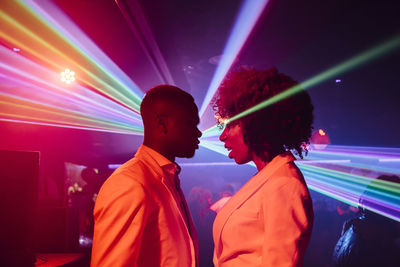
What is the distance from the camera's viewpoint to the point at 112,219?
55.1 inches

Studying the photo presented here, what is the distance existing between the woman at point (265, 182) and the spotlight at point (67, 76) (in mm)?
4531

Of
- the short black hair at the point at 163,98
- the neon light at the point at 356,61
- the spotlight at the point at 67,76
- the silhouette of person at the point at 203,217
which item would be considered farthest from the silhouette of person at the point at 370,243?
the spotlight at the point at 67,76

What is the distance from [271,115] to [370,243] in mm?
2480

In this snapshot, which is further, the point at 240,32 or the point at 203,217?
the point at 203,217

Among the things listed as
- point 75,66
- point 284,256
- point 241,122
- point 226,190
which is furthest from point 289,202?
point 226,190

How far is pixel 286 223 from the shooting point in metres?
1.35

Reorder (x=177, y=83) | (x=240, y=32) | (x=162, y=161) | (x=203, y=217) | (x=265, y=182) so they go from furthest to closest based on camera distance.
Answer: (x=203, y=217)
(x=177, y=83)
(x=240, y=32)
(x=162, y=161)
(x=265, y=182)

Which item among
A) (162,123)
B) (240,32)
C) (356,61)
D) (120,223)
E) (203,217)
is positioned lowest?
(203,217)

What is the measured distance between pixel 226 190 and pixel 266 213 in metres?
7.86

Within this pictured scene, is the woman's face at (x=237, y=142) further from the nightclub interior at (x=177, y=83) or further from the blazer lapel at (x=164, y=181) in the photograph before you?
the blazer lapel at (x=164, y=181)

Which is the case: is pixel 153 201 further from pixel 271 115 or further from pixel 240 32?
pixel 240 32

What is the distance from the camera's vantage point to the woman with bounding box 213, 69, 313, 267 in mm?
1358

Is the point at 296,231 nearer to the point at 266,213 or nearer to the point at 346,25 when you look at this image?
the point at 266,213

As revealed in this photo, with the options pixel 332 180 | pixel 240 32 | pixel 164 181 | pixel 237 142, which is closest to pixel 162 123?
pixel 164 181
